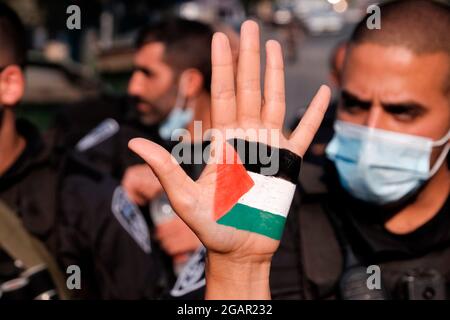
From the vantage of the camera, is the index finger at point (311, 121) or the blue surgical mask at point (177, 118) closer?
the index finger at point (311, 121)

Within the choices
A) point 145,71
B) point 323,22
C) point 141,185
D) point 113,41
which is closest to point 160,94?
point 145,71

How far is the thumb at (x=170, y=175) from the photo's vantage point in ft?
4.95

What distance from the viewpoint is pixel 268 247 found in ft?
5.34

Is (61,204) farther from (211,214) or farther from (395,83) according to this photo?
(395,83)

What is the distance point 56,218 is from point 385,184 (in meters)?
1.17

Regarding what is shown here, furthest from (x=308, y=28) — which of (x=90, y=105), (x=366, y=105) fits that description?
(x=366, y=105)

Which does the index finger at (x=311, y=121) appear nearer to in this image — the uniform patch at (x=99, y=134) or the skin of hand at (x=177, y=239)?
the skin of hand at (x=177, y=239)

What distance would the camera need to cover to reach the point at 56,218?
7.95ft

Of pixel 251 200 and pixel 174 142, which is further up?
pixel 251 200

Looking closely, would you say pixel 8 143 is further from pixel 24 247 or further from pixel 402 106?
pixel 402 106

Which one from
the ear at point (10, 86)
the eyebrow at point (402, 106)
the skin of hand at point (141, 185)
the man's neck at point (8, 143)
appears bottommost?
the skin of hand at point (141, 185)

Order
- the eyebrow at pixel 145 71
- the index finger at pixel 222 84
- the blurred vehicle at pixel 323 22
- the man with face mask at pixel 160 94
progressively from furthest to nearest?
the blurred vehicle at pixel 323 22 → the eyebrow at pixel 145 71 → the man with face mask at pixel 160 94 → the index finger at pixel 222 84

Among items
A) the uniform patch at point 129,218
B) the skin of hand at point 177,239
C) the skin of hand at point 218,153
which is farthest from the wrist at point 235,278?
the skin of hand at point 177,239
